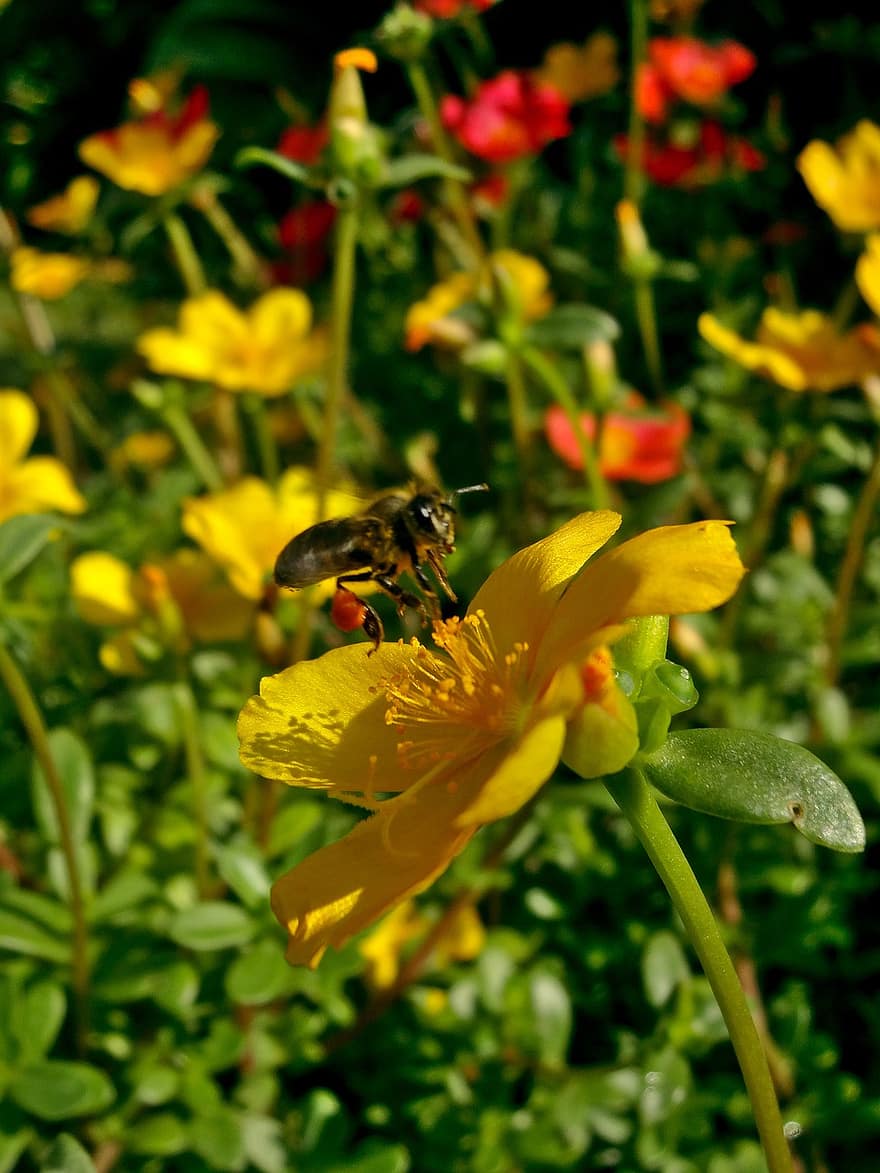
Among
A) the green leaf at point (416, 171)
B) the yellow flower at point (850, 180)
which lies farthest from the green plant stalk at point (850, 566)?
the green leaf at point (416, 171)

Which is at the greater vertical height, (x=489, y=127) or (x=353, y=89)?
(x=353, y=89)

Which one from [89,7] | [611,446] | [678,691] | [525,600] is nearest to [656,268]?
[611,446]

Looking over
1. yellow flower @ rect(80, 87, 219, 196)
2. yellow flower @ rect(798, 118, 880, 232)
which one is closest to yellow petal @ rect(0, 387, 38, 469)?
yellow flower @ rect(80, 87, 219, 196)

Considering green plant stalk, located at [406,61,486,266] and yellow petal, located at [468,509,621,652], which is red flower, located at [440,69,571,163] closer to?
green plant stalk, located at [406,61,486,266]

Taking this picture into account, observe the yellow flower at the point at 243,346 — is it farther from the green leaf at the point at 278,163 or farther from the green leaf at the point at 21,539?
the green leaf at the point at 21,539

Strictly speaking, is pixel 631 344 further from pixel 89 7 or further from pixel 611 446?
pixel 89 7

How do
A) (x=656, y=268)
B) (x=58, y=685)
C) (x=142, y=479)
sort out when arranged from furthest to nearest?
1. (x=142, y=479)
2. (x=656, y=268)
3. (x=58, y=685)
